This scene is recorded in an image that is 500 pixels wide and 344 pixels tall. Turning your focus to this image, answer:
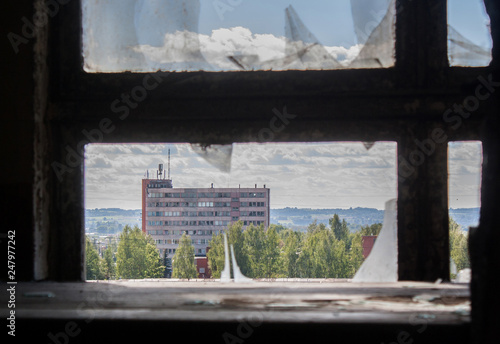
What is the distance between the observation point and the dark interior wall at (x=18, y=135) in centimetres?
138

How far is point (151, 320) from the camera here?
868 millimetres

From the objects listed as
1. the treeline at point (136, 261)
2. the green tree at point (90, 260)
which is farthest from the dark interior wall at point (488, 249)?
the treeline at point (136, 261)

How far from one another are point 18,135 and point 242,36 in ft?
2.65

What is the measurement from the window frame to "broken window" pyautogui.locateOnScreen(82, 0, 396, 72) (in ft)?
0.21

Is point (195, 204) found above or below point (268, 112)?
below

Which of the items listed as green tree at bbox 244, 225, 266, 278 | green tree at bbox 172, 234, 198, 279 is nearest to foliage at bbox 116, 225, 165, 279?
green tree at bbox 172, 234, 198, 279

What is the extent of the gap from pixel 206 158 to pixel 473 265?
0.94 metres

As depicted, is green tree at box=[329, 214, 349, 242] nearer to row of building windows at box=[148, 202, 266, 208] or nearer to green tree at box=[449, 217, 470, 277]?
row of building windows at box=[148, 202, 266, 208]

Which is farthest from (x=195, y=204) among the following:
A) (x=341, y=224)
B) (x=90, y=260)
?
(x=341, y=224)

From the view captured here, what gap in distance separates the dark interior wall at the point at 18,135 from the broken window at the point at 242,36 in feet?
0.64

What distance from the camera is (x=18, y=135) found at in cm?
139

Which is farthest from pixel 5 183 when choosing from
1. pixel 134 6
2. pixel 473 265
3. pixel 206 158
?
pixel 473 265

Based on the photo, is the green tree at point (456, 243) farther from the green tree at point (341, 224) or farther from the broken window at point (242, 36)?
the green tree at point (341, 224)

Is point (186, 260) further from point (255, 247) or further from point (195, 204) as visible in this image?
point (195, 204)
